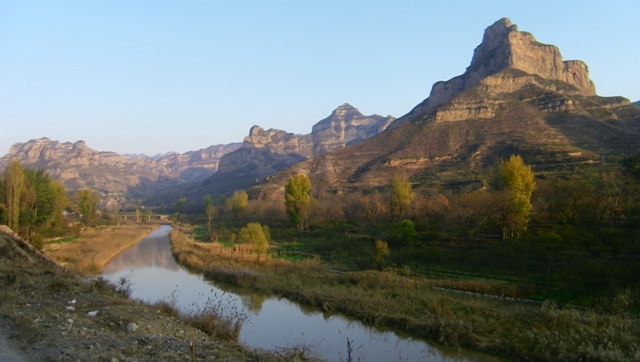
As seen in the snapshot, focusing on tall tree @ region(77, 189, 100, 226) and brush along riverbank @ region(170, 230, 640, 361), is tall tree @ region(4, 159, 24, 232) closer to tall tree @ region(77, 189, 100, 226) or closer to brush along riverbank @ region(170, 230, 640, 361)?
brush along riverbank @ region(170, 230, 640, 361)

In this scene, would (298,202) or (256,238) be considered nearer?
(256,238)

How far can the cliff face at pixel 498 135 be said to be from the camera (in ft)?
212

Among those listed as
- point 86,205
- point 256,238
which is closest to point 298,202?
point 256,238

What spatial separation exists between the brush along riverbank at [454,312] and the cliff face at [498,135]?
37920mm

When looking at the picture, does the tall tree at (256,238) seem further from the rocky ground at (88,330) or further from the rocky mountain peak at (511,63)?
the rocky mountain peak at (511,63)

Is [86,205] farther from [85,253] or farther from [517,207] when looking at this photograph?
[517,207]

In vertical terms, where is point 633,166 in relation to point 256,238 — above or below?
above

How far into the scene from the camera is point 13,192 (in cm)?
3884

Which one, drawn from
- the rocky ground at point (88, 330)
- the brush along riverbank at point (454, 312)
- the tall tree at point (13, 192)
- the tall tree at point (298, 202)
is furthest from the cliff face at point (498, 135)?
the rocky ground at point (88, 330)

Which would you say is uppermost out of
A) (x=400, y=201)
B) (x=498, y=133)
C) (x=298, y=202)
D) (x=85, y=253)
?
(x=498, y=133)

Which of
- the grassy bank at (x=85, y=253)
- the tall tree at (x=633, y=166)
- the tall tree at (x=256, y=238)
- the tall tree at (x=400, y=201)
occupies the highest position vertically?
the tall tree at (x=633, y=166)

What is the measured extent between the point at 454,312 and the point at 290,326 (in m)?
7.49

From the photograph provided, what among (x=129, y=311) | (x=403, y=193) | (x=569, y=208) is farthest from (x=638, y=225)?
(x=129, y=311)

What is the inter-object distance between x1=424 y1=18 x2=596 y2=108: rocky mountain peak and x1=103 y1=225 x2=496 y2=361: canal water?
103m
